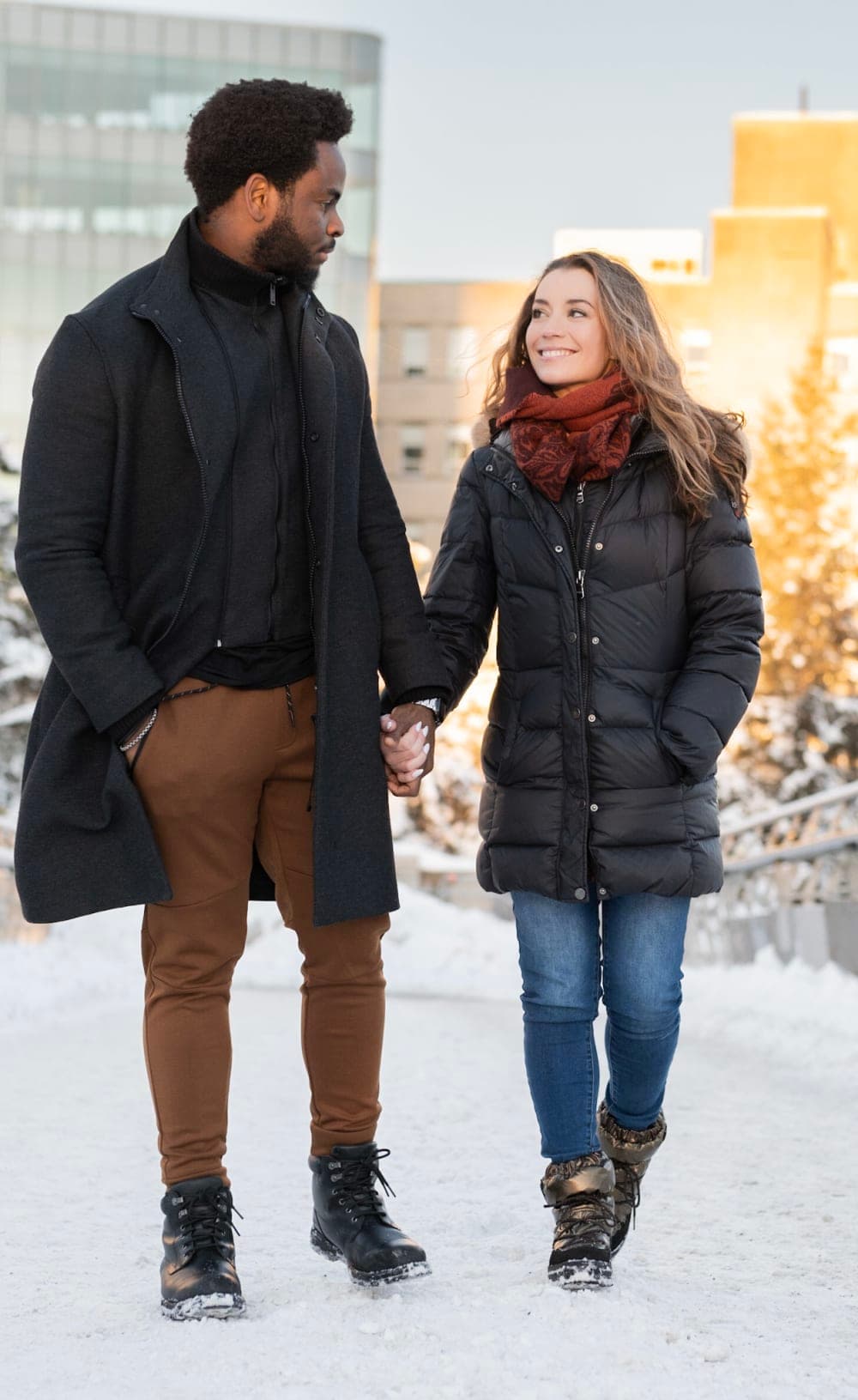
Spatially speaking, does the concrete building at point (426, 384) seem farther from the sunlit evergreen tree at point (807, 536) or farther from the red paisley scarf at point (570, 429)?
the red paisley scarf at point (570, 429)

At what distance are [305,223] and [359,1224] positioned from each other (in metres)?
2.00

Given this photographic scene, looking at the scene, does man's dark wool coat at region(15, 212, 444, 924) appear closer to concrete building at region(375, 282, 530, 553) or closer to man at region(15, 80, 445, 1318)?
man at region(15, 80, 445, 1318)

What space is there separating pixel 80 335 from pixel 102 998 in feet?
27.2

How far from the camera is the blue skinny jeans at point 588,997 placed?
4316 mm

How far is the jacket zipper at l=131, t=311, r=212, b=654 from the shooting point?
3.98 meters

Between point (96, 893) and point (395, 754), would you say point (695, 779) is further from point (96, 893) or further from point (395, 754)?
point (96, 893)

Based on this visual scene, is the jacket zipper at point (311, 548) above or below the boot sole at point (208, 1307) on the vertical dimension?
above

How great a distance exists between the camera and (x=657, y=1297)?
4.06 meters

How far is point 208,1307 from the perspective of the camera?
3812mm

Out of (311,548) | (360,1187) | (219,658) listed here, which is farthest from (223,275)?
(360,1187)

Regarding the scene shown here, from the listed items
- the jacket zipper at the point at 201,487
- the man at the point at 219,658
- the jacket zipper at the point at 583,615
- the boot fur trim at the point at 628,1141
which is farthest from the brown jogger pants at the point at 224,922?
the boot fur trim at the point at 628,1141

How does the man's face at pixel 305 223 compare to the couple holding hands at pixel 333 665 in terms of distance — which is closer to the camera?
the couple holding hands at pixel 333 665

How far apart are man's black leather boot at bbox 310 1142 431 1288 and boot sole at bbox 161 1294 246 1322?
0.95 ft

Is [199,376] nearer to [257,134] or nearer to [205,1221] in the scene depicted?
[257,134]
